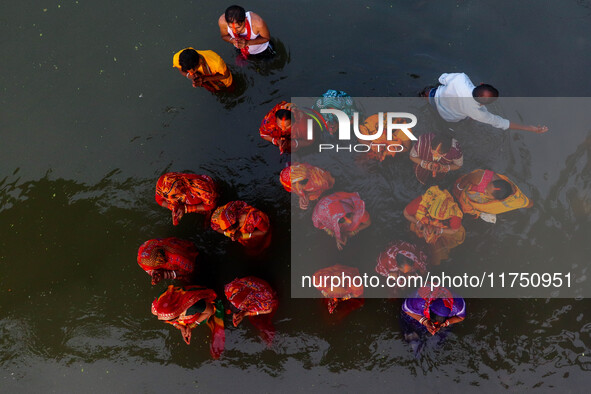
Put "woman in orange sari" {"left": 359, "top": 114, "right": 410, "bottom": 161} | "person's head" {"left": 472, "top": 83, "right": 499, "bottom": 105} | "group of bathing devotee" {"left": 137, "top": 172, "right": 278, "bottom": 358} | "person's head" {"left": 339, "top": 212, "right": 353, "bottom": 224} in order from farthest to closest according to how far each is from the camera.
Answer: "woman in orange sari" {"left": 359, "top": 114, "right": 410, "bottom": 161} < "person's head" {"left": 339, "top": 212, "right": 353, "bottom": 224} < "group of bathing devotee" {"left": 137, "top": 172, "right": 278, "bottom": 358} < "person's head" {"left": 472, "top": 83, "right": 499, "bottom": 105}

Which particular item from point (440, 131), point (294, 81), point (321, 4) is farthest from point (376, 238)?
point (321, 4)

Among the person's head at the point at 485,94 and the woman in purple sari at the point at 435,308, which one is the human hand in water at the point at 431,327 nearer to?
the woman in purple sari at the point at 435,308

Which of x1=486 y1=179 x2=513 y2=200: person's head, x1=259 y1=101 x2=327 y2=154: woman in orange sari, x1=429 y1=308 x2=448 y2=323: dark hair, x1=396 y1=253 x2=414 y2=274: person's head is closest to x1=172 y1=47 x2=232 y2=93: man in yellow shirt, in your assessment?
x1=259 y1=101 x2=327 y2=154: woman in orange sari

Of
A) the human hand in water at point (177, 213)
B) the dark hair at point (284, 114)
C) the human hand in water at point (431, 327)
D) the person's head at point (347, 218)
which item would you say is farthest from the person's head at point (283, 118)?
the human hand in water at point (431, 327)

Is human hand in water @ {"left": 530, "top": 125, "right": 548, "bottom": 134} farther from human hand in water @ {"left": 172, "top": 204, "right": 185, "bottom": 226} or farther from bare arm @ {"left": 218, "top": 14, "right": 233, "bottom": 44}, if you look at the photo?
human hand in water @ {"left": 172, "top": 204, "right": 185, "bottom": 226}

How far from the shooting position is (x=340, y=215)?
138 inches

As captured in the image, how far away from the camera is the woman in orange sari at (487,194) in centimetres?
310

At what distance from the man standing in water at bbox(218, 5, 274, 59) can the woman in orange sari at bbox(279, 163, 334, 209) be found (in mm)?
1345

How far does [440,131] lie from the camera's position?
412 cm

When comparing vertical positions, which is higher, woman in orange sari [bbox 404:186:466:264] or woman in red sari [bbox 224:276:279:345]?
woman in orange sari [bbox 404:186:466:264]

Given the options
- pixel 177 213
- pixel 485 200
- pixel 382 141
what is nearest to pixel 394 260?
pixel 485 200

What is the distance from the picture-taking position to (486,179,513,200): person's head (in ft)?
10.0

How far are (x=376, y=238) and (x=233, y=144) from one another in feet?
6.47

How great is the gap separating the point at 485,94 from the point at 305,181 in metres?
1.72
